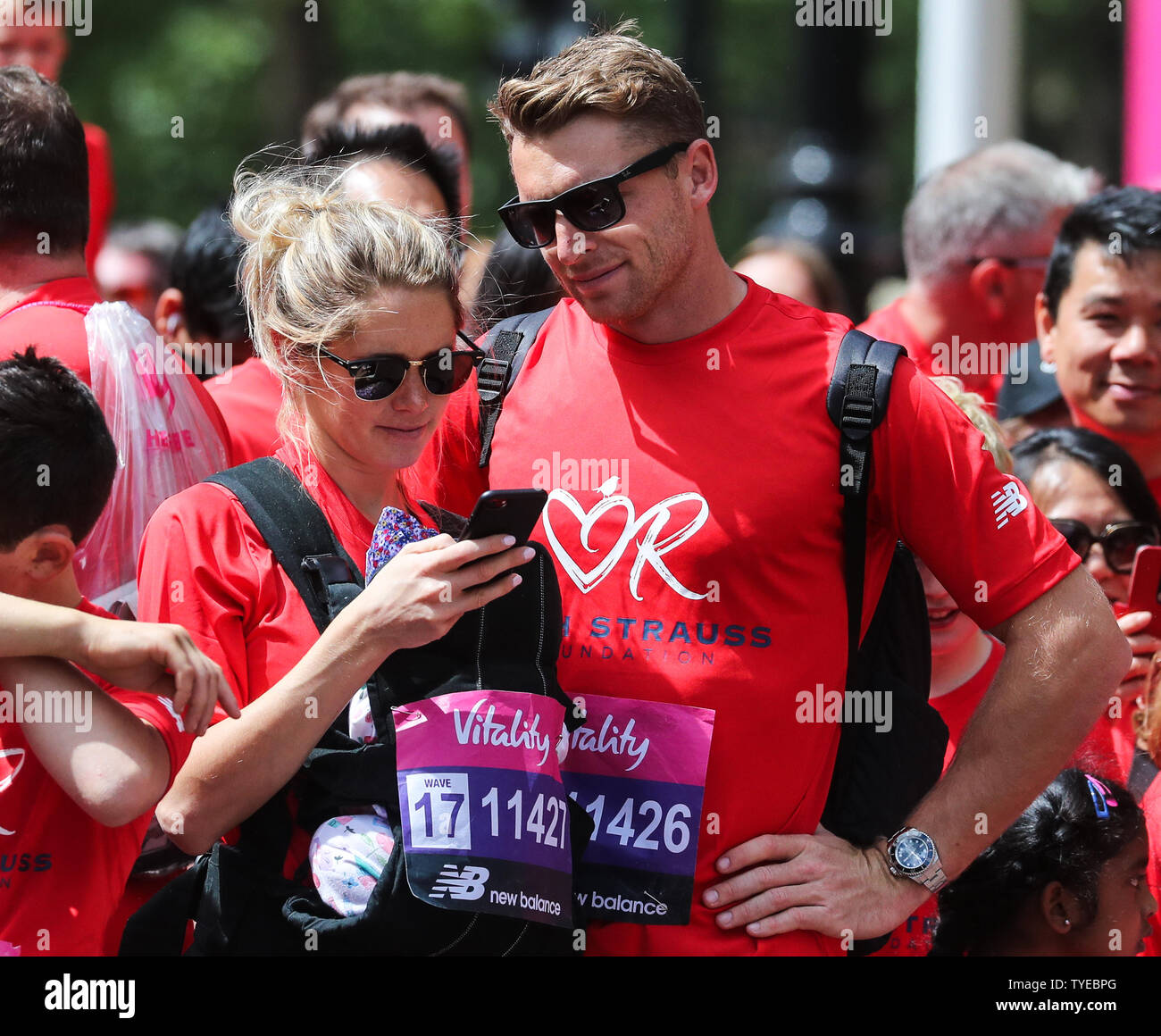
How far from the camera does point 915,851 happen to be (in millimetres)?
2797

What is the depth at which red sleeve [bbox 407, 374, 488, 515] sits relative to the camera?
3080 mm

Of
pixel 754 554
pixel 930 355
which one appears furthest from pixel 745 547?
pixel 930 355

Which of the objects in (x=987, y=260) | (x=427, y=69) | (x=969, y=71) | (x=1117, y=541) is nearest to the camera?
(x=1117, y=541)

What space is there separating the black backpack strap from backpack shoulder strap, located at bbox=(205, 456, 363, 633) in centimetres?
44

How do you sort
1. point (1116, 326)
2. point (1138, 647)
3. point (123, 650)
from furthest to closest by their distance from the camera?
point (1116, 326) → point (1138, 647) → point (123, 650)

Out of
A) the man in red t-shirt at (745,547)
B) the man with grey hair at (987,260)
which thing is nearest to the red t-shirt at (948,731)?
the man in red t-shirt at (745,547)

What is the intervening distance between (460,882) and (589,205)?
3.93 feet

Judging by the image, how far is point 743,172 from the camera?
21.3 m

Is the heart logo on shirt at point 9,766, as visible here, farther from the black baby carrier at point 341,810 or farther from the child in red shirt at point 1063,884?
the child in red shirt at point 1063,884

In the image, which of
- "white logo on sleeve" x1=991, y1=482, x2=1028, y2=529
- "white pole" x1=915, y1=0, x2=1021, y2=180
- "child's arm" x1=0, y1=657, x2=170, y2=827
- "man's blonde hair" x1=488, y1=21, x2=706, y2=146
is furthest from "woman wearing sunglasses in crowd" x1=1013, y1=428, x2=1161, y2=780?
"white pole" x1=915, y1=0, x2=1021, y2=180

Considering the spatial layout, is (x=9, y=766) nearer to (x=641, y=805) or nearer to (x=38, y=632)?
(x=38, y=632)

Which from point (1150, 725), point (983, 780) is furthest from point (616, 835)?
point (1150, 725)

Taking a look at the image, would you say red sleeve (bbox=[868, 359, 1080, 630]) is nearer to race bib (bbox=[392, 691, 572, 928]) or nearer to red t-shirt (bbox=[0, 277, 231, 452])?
race bib (bbox=[392, 691, 572, 928])

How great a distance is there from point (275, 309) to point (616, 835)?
3.63 feet
